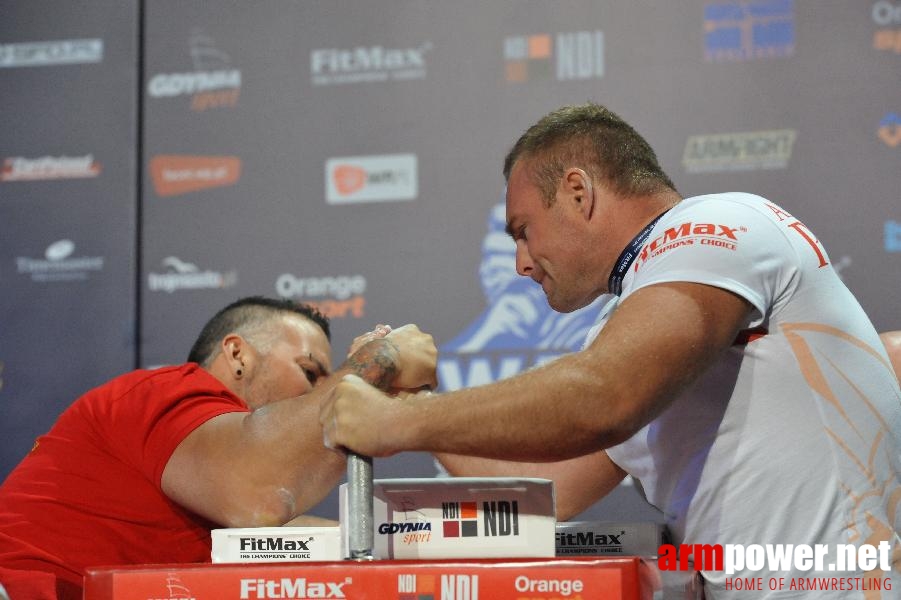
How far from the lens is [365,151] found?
3.56m

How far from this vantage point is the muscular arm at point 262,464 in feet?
6.03

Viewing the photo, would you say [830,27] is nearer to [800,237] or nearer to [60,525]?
[800,237]

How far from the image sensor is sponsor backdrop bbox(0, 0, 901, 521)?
10.8 feet

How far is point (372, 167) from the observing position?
3537 mm

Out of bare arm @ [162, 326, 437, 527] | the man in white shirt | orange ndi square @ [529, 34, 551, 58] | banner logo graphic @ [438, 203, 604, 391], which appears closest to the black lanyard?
the man in white shirt

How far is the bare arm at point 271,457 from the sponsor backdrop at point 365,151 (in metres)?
1.50

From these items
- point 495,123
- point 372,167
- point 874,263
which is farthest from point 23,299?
point 874,263

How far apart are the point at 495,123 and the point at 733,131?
756 mm

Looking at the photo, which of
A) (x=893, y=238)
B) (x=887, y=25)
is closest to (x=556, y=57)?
(x=887, y=25)

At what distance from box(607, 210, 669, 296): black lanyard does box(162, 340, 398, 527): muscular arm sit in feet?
1.27

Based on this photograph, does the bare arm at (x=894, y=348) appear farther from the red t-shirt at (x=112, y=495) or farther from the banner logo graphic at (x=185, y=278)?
the banner logo graphic at (x=185, y=278)

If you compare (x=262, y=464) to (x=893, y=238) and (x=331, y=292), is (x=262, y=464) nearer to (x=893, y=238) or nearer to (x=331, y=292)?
(x=331, y=292)

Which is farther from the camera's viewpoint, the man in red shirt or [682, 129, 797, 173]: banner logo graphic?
[682, 129, 797, 173]: banner logo graphic

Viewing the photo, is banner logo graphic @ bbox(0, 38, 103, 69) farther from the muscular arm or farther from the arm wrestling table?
the arm wrestling table
